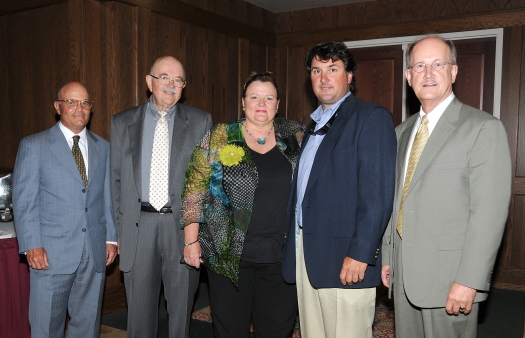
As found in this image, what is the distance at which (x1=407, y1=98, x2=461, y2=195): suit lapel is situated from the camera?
2.01m

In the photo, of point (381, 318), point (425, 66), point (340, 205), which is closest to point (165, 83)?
point (340, 205)

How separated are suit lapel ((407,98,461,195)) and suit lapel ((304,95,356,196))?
1.20 feet

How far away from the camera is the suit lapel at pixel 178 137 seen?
279 cm

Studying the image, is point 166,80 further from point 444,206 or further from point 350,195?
point 444,206

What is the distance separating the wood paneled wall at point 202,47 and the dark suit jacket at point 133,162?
1.41 m

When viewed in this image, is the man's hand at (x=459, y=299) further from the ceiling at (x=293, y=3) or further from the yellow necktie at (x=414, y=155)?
the ceiling at (x=293, y=3)

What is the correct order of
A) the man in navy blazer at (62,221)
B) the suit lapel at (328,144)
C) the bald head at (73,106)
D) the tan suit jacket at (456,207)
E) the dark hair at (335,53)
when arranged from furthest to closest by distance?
1. the bald head at (73,106)
2. the man in navy blazer at (62,221)
3. the dark hair at (335,53)
4. the suit lapel at (328,144)
5. the tan suit jacket at (456,207)

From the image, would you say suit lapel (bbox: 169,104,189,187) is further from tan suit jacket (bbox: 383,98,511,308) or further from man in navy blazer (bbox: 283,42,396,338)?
tan suit jacket (bbox: 383,98,511,308)

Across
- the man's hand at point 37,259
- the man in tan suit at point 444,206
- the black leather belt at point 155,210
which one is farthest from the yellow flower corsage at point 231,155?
the man's hand at point 37,259

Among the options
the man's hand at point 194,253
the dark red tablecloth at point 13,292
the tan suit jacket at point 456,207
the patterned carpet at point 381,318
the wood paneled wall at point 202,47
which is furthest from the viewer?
the wood paneled wall at point 202,47

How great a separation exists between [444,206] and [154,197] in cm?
155

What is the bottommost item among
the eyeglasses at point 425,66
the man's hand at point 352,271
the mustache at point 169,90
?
the man's hand at point 352,271

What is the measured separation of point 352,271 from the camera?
6.82ft

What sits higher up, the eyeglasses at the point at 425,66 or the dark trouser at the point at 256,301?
the eyeglasses at the point at 425,66
